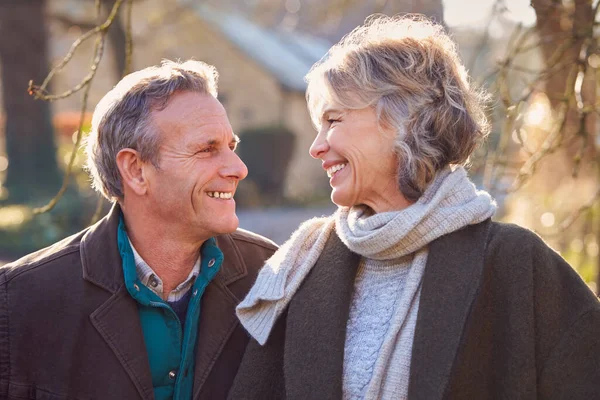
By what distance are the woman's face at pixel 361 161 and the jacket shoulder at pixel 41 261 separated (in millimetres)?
1027

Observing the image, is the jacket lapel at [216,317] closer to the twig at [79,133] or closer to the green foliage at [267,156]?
the twig at [79,133]

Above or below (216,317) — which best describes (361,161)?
above

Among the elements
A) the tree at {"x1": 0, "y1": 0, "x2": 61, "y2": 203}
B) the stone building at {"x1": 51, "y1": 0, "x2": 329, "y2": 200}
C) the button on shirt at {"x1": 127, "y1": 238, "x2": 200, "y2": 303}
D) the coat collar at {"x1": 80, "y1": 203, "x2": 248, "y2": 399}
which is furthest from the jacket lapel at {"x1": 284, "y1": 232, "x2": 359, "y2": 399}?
the stone building at {"x1": 51, "y1": 0, "x2": 329, "y2": 200}

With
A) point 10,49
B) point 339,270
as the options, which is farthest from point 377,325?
point 10,49

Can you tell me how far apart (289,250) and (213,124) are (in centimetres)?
61

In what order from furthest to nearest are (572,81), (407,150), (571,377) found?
(572,81) → (407,150) → (571,377)

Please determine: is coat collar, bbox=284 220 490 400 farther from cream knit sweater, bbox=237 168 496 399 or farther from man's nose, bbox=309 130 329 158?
man's nose, bbox=309 130 329 158

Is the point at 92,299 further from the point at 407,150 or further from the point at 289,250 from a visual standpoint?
the point at 407,150

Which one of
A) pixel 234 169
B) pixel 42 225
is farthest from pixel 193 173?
pixel 42 225

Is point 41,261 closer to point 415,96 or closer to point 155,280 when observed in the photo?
point 155,280

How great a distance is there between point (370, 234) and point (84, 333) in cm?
107

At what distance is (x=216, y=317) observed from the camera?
9.94 ft

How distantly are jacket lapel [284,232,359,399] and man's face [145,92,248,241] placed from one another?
0.45 m

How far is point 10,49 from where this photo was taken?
13.7 m
